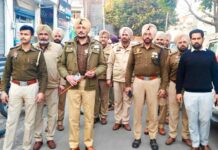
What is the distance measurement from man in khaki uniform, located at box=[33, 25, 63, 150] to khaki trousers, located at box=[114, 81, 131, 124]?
151 centimetres

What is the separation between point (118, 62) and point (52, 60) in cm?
167

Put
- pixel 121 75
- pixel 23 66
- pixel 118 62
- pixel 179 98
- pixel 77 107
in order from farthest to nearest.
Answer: pixel 118 62
pixel 121 75
pixel 179 98
pixel 77 107
pixel 23 66

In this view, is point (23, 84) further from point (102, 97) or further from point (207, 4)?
point (207, 4)

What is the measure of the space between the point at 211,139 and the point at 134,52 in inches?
86.1

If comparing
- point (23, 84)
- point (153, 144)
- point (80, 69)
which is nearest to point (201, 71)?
point (153, 144)

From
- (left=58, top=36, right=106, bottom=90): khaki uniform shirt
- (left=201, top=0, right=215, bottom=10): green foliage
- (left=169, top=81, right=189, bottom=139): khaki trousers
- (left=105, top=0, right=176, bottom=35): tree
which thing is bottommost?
(left=169, top=81, right=189, bottom=139): khaki trousers

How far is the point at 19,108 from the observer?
5.25m

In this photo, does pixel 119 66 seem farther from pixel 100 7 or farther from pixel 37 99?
pixel 100 7

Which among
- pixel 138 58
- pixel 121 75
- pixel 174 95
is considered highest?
pixel 138 58

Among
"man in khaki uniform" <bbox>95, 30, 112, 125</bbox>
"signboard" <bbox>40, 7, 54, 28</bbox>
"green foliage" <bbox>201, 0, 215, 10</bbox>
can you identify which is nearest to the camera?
"man in khaki uniform" <bbox>95, 30, 112, 125</bbox>

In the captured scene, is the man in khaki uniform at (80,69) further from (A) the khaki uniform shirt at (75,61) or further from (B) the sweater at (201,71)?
(B) the sweater at (201,71)

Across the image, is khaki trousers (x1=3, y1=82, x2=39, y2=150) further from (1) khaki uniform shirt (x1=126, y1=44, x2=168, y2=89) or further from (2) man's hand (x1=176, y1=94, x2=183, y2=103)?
(2) man's hand (x1=176, y1=94, x2=183, y2=103)

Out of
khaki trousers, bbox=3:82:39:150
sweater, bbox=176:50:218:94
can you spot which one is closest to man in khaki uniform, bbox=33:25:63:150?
khaki trousers, bbox=3:82:39:150

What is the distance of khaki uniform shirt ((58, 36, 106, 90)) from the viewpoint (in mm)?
5383
